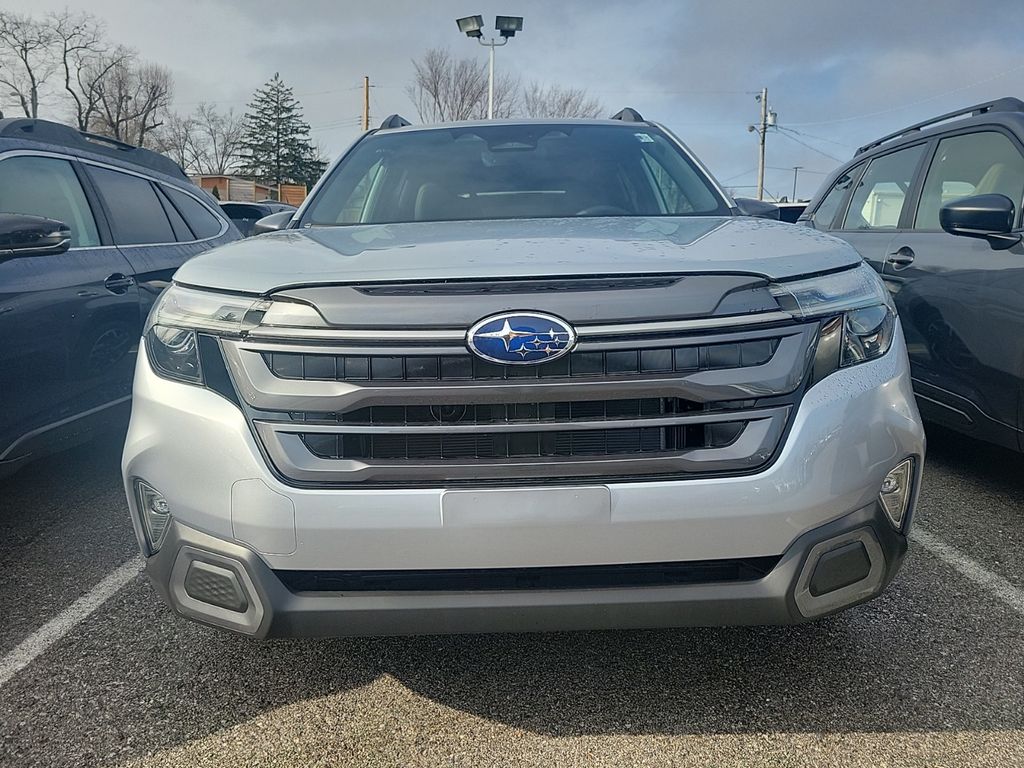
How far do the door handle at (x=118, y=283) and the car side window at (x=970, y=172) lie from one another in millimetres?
3898

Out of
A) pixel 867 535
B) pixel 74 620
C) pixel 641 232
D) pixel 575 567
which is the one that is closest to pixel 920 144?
pixel 641 232

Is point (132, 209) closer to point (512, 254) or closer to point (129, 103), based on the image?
point (512, 254)

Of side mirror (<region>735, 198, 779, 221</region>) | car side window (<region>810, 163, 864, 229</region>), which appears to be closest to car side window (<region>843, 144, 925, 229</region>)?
car side window (<region>810, 163, 864, 229</region>)

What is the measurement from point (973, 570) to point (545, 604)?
1.98m

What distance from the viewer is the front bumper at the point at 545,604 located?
1.81 meters

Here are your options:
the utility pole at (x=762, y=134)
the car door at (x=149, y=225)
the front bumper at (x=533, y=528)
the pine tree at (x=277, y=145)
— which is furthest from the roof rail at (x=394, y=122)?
the pine tree at (x=277, y=145)

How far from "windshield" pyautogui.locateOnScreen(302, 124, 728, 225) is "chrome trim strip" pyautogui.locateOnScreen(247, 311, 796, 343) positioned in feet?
3.77

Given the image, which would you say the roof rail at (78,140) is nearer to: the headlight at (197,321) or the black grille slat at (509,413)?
the headlight at (197,321)

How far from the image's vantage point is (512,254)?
6.48ft

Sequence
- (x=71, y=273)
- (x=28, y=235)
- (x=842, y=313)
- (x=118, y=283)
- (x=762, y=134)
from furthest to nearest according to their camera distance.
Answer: (x=762, y=134)
(x=118, y=283)
(x=71, y=273)
(x=28, y=235)
(x=842, y=313)

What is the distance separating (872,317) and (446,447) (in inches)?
42.7

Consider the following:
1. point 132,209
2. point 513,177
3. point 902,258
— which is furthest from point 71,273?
point 902,258

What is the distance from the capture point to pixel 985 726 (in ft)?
6.64

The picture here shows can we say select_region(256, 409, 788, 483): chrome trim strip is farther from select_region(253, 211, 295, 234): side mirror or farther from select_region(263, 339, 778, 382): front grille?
select_region(253, 211, 295, 234): side mirror
